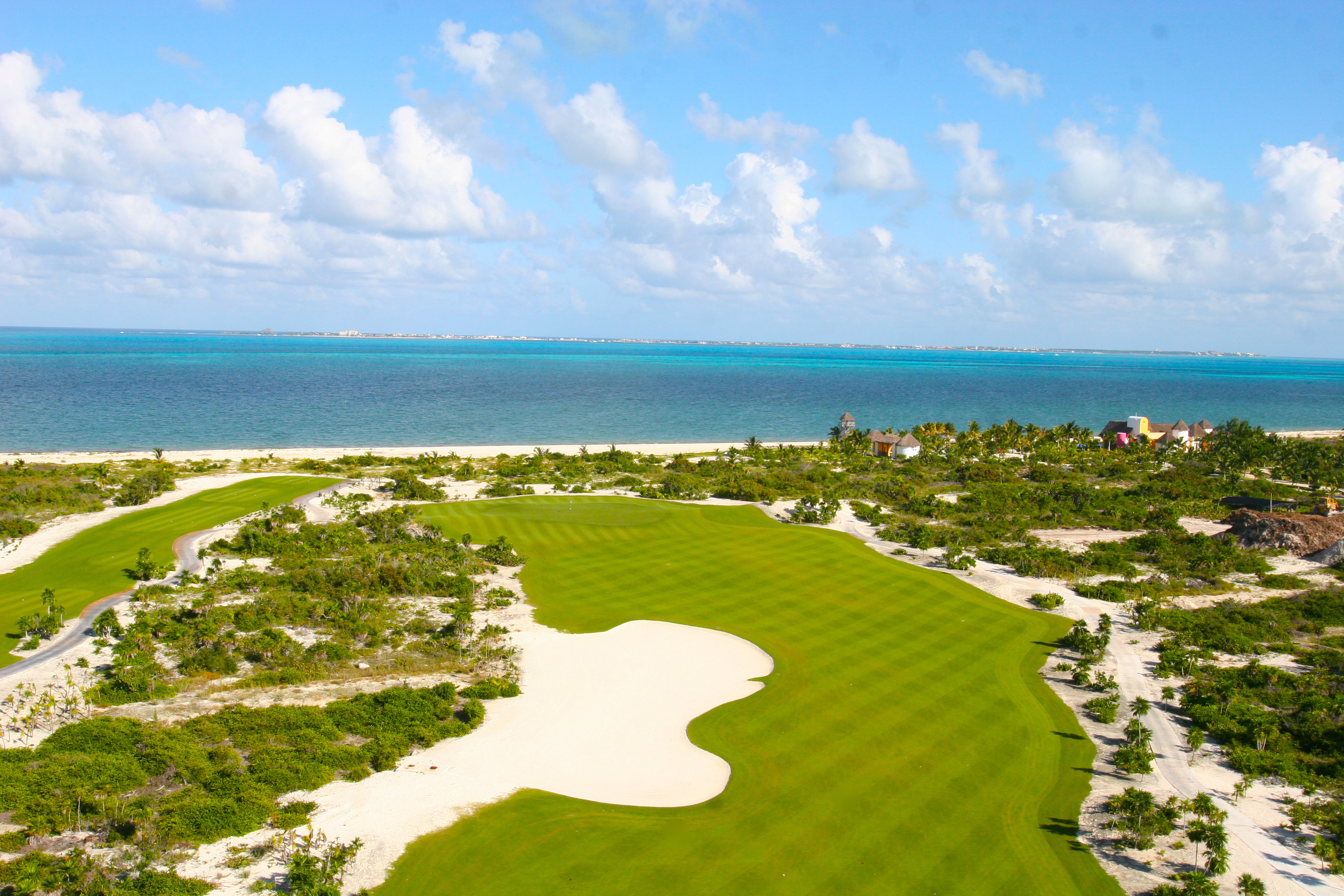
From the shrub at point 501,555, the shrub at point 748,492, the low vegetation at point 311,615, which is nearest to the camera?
the low vegetation at point 311,615

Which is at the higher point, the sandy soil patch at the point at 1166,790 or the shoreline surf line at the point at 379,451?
the shoreline surf line at the point at 379,451

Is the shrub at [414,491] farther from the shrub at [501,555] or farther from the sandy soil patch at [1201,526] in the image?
the sandy soil patch at [1201,526]

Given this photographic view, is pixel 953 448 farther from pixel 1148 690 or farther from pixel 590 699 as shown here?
pixel 590 699

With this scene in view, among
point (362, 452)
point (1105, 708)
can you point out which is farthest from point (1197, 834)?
point (362, 452)

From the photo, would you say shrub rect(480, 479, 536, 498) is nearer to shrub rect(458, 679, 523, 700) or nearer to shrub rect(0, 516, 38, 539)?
shrub rect(0, 516, 38, 539)

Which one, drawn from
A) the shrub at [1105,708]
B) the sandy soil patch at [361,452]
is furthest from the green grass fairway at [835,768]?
the sandy soil patch at [361,452]

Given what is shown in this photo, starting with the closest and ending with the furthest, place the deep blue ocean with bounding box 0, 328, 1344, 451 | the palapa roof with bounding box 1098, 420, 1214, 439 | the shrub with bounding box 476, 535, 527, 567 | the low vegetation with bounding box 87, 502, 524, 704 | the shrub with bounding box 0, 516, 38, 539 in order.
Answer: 1. the low vegetation with bounding box 87, 502, 524, 704
2. the shrub with bounding box 476, 535, 527, 567
3. the shrub with bounding box 0, 516, 38, 539
4. the palapa roof with bounding box 1098, 420, 1214, 439
5. the deep blue ocean with bounding box 0, 328, 1344, 451

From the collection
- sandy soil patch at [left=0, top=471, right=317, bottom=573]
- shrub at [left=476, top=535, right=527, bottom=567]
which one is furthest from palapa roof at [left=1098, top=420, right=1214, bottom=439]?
sandy soil patch at [left=0, top=471, right=317, bottom=573]

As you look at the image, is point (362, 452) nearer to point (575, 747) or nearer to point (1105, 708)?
point (575, 747)
